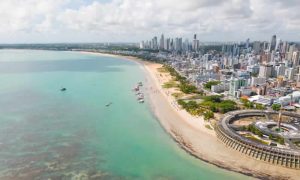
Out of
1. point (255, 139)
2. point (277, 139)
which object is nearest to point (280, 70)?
point (277, 139)

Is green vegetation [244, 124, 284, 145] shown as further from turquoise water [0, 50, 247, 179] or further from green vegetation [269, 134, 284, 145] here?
turquoise water [0, 50, 247, 179]

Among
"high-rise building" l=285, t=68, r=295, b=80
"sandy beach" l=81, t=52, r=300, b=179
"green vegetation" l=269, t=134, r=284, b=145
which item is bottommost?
"sandy beach" l=81, t=52, r=300, b=179

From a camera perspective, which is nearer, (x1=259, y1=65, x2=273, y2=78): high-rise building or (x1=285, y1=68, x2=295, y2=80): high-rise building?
(x1=285, y1=68, x2=295, y2=80): high-rise building

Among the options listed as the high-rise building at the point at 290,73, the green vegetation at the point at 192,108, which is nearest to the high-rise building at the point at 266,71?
the high-rise building at the point at 290,73

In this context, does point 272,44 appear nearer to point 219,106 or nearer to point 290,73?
point 290,73

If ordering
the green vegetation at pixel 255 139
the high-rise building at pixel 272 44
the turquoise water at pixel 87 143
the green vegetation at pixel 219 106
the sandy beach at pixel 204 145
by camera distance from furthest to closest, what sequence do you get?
the high-rise building at pixel 272 44 → the green vegetation at pixel 219 106 → the green vegetation at pixel 255 139 → the sandy beach at pixel 204 145 → the turquoise water at pixel 87 143

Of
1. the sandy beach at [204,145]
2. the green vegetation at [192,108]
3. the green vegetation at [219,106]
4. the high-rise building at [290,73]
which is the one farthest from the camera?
the high-rise building at [290,73]

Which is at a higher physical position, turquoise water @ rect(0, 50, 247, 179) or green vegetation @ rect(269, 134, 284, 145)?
green vegetation @ rect(269, 134, 284, 145)

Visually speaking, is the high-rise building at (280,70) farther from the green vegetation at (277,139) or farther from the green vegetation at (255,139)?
the green vegetation at (255,139)

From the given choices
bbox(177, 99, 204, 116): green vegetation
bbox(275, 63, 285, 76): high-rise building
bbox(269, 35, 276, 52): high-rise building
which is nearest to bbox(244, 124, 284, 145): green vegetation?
bbox(177, 99, 204, 116): green vegetation
